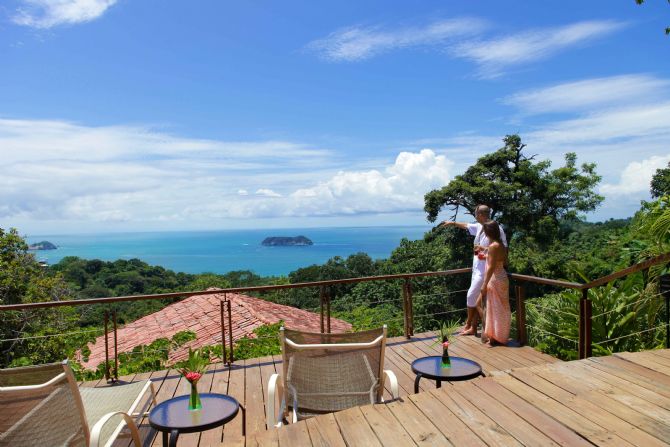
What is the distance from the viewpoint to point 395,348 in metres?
5.65

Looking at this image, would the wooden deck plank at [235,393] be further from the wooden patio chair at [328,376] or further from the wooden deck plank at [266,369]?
the wooden patio chair at [328,376]

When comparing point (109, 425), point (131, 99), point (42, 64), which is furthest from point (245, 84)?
point (109, 425)

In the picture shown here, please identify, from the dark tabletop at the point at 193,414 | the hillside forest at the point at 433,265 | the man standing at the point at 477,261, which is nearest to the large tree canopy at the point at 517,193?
the hillside forest at the point at 433,265

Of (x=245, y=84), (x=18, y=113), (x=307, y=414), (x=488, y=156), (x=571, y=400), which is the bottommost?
(x=307, y=414)

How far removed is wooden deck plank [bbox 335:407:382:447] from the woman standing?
119 inches

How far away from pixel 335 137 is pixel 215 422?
33.8 metres

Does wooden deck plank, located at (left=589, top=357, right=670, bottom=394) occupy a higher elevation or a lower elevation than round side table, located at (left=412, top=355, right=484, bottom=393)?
higher

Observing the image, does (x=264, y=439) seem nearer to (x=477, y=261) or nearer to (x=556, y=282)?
(x=556, y=282)

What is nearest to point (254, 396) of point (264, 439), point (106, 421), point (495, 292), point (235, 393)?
point (235, 393)

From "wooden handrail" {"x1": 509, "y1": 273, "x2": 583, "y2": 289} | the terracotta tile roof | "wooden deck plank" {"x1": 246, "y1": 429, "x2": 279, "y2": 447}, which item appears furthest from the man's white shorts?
the terracotta tile roof

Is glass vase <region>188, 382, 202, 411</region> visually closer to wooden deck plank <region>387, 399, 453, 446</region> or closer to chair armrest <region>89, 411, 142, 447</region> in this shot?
chair armrest <region>89, 411, 142, 447</region>

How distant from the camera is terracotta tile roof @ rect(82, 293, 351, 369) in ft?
34.8

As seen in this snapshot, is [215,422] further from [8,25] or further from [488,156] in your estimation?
[488,156]

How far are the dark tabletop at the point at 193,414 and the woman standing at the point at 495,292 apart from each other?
10.5ft
